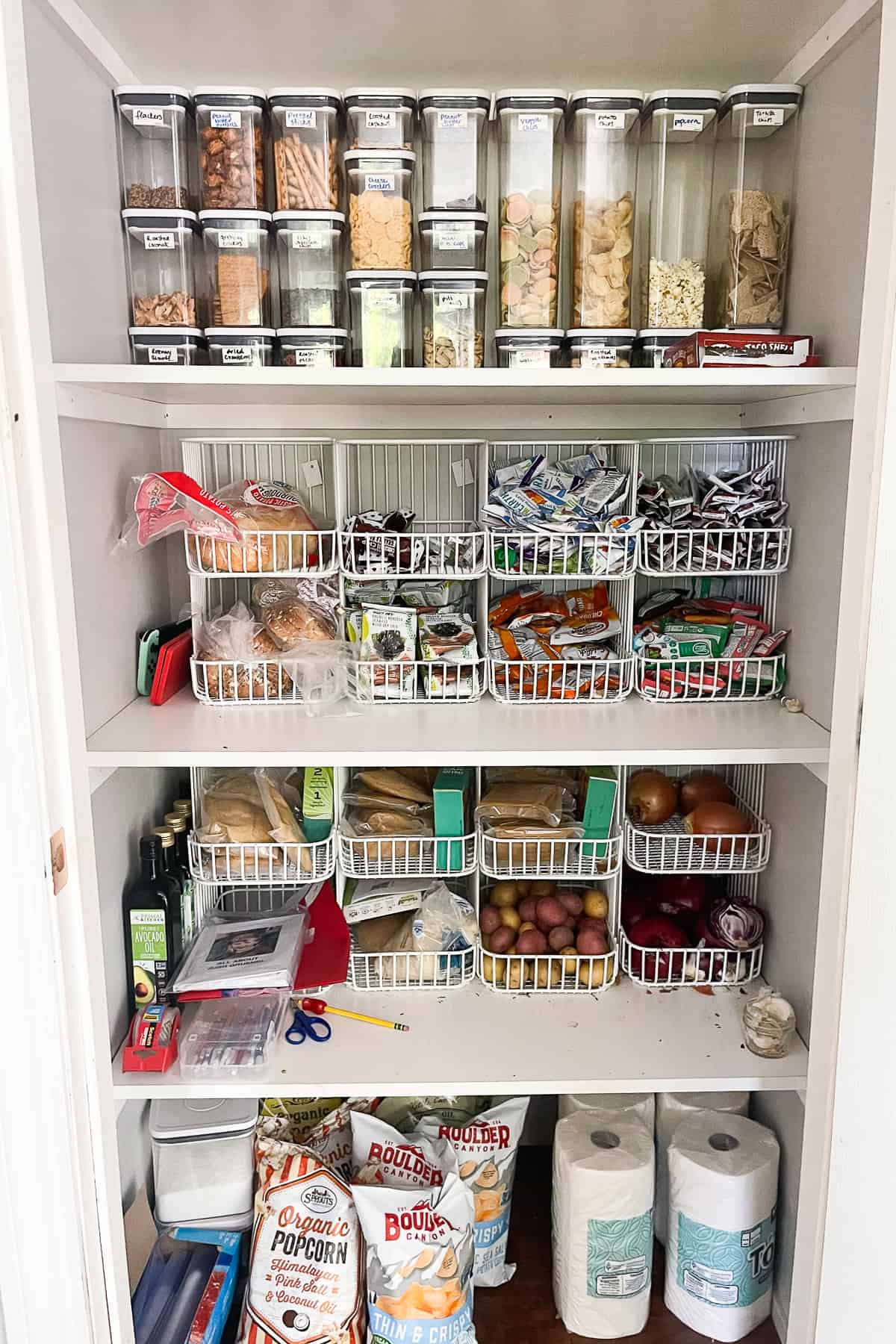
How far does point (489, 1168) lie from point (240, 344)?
134cm

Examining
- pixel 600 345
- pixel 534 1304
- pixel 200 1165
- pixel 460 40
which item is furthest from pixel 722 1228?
pixel 460 40

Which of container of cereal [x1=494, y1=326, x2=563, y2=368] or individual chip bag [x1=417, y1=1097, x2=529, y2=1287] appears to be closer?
container of cereal [x1=494, y1=326, x2=563, y2=368]

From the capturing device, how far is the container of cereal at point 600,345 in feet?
4.53

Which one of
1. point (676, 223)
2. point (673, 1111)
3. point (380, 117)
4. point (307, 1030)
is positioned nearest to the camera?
point (380, 117)

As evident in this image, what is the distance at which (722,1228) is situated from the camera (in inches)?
58.6

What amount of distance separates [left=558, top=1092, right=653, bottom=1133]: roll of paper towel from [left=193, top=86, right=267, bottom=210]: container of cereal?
1.48m

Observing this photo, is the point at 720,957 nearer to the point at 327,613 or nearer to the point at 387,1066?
the point at 387,1066

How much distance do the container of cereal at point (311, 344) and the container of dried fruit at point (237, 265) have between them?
4cm

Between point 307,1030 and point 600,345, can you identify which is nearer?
point 600,345

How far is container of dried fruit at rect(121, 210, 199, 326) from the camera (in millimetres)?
1358

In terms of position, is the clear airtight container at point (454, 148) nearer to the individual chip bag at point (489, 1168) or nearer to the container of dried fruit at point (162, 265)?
the container of dried fruit at point (162, 265)

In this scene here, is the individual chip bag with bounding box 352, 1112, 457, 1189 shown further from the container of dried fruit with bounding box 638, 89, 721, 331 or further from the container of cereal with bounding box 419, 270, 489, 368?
the container of dried fruit with bounding box 638, 89, 721, 331

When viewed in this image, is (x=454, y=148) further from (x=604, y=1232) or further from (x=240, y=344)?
(x=604, y=1232)

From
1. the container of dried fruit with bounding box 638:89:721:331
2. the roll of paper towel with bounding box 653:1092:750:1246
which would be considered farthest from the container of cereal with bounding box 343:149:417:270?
the roll of paper towel with bounding box 653:1092:750:1246
